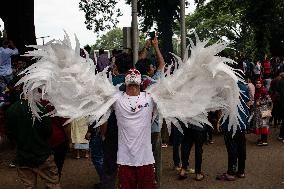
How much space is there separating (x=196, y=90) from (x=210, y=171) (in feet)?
13.6

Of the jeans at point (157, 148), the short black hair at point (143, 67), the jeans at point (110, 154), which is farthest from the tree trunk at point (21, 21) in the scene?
the jeans at point (110, 154)

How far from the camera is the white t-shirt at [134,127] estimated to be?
5.28 metres

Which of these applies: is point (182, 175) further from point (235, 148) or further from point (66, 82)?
point (66, 82)

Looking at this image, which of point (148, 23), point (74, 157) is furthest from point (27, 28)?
point (148, 23)

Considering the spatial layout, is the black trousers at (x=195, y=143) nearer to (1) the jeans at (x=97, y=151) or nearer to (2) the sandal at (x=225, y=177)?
(2) the sandal at (x=225, y=177)

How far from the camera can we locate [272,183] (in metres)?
8.16

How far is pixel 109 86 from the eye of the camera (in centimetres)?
532

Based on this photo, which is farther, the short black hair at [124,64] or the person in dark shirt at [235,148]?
the person in dark shirt at [235,148]

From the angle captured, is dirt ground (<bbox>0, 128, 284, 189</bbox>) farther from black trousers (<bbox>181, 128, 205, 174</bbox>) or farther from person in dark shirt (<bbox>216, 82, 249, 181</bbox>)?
black trousers (<bbox>181, 128, 205, 174</bbox>)

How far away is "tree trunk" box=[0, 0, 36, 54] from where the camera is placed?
1653 cm

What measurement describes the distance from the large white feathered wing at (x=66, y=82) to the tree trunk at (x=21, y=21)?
38.1 ft

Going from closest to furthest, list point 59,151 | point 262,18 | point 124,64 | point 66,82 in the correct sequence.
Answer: point 66,82 < point 124,64 < point 59,151 < point 262,18

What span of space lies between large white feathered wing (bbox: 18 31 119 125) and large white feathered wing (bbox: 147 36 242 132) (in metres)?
0.62

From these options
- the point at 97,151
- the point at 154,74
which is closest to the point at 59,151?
the point at 97,151
